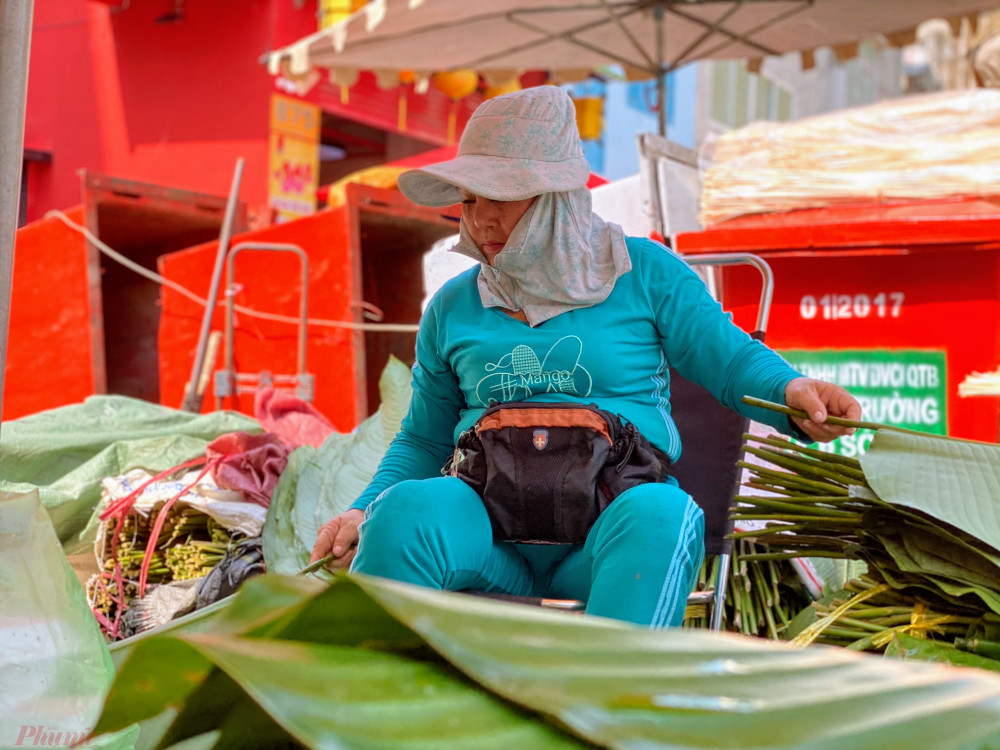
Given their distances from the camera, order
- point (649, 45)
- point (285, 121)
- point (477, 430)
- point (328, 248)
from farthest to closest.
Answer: point (285, 121), point (649, 45), point (328, 248), point (477, 430)

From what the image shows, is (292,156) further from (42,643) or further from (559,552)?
(42,643)

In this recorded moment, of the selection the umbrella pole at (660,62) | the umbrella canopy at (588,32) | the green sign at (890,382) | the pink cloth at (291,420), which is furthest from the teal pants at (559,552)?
the umbrella pole at (660,62)

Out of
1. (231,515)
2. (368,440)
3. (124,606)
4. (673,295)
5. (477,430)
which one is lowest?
(124,606)

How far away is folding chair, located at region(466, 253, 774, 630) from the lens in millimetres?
2332

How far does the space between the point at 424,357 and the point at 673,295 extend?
1.76ft

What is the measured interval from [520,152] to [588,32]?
16.3 ft

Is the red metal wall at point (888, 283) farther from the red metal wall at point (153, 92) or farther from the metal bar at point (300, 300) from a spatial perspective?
the red metal wall at point (153, 92)

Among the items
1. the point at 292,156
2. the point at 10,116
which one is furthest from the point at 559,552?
the point at 292,156

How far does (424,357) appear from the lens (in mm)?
2178

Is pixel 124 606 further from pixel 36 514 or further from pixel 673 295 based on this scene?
pixel 673 295

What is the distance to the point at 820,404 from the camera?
5.52 feet

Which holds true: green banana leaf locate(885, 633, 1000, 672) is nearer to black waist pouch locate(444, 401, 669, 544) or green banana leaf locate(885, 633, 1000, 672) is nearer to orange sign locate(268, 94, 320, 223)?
black waist pouch locate(444, 401, 669, 544)

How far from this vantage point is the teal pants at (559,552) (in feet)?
5.01

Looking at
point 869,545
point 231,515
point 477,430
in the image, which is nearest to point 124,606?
point 231,515
